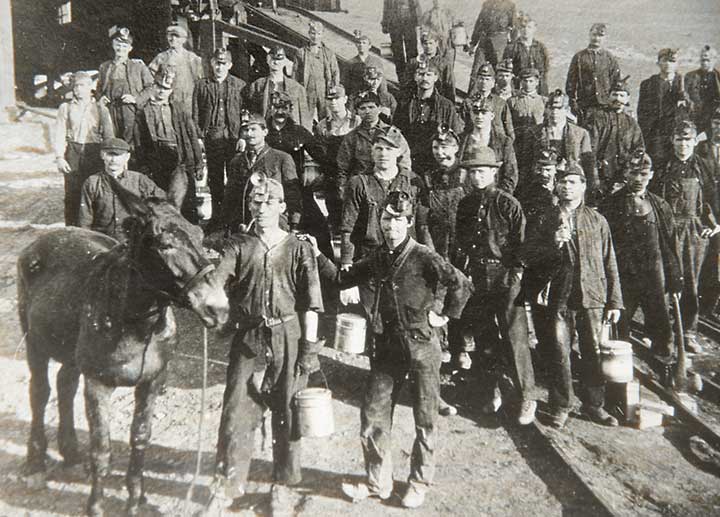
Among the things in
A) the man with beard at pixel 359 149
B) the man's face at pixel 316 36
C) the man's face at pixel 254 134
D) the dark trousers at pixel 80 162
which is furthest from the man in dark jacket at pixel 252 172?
the man's face at pixel 316 36

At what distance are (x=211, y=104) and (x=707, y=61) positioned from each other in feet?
23.8

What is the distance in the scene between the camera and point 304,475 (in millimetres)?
5066

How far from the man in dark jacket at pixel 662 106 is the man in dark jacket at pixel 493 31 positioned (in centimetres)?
225

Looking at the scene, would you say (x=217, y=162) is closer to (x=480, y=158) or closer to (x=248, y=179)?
(x=248, y=179)

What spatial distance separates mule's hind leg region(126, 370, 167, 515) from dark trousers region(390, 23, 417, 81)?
28.0 ft

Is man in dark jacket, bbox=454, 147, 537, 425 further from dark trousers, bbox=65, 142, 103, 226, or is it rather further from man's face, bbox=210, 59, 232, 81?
dark trousers, bbox=65, 142, 103, 226

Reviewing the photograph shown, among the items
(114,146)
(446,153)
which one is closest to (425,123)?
(446,153)

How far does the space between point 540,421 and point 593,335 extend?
0.99m

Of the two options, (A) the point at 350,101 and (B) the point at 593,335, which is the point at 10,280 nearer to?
(A) the point at 350,101

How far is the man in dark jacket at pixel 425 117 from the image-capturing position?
7.73 m

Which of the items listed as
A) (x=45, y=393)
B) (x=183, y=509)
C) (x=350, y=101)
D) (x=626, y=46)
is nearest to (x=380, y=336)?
(x=183, y=509)

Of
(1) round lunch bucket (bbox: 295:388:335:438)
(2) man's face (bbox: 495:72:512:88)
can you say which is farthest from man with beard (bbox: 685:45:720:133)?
(1) round lunch bucket (bbox: 295:388:335:438)

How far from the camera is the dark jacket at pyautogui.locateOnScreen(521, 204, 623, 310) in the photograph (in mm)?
5879

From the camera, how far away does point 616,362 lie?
5.95 m
